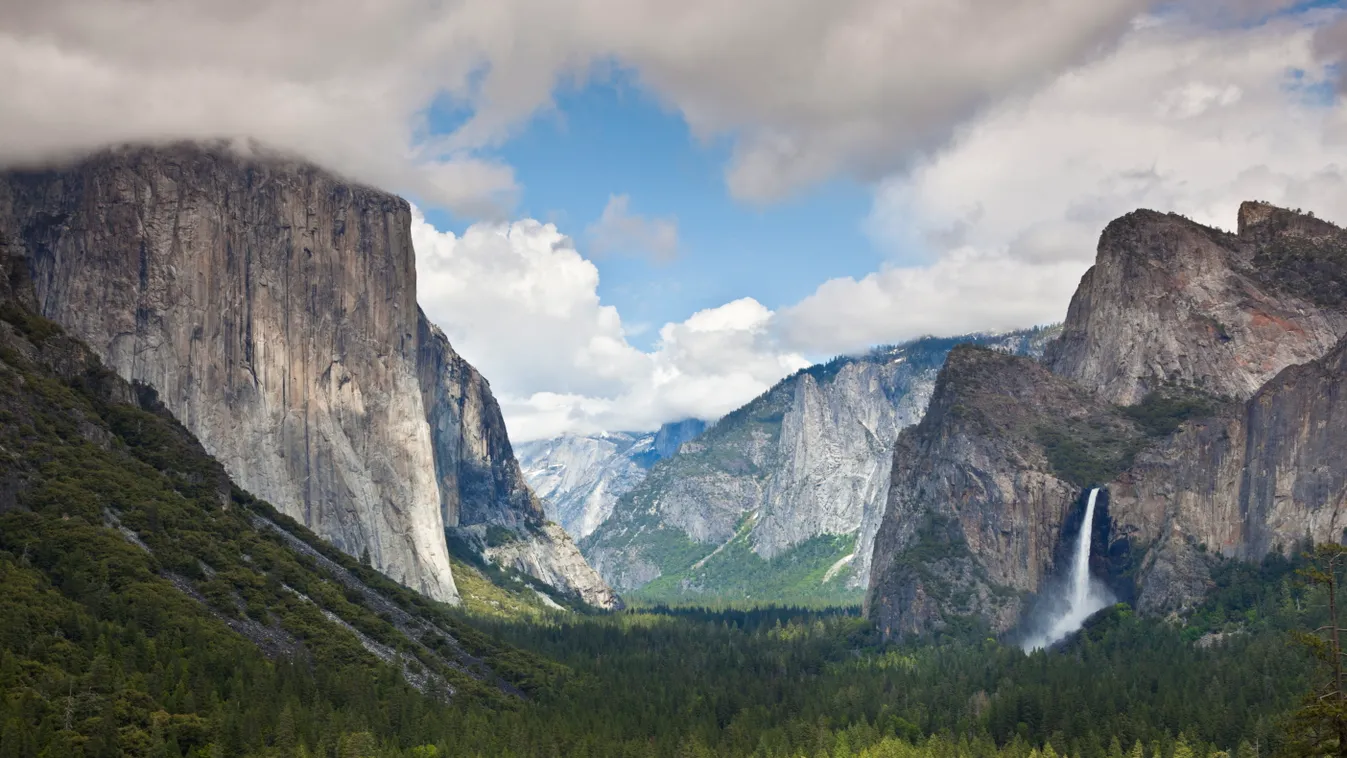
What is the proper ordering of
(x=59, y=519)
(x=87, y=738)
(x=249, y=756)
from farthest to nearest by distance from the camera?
1. (x=59, y=519)
2. (x=249, y=756)
3. (x=87, y=738)

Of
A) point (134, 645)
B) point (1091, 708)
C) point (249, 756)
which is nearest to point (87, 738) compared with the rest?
point (249, 756)

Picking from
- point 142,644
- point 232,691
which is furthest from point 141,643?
point 232,691

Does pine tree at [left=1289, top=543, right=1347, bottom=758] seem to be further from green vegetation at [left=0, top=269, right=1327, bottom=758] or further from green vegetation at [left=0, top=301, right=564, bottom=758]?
green vegetation at [left=0, top=301, right=564, bottom=758]

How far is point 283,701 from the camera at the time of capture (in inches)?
6196

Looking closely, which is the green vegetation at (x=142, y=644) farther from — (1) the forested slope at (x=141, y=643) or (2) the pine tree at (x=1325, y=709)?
(2) the pine tree at (x=1325, y=709)

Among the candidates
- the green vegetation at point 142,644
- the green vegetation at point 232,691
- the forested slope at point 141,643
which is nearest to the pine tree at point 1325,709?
the green vegetation at point 232,691

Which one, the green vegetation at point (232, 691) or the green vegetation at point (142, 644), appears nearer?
the green vegetation at point (142, 644)

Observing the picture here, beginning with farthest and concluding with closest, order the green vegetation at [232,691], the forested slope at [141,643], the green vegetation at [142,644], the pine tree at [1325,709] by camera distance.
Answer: the green vegetation at [232,691] → the forested slope at [141,643] → the green vegetation at [142,644] → the pine tree at [1325,709]

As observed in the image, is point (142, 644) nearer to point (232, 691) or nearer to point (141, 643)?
point (141, 643)

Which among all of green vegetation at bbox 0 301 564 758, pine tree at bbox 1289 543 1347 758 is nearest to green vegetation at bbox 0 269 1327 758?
green vegetation at bbox 0 301 564 758

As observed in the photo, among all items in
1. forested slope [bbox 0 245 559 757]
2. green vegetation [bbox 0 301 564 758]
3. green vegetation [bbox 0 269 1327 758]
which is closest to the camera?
green vegetation [bbox 0 301 564 758]

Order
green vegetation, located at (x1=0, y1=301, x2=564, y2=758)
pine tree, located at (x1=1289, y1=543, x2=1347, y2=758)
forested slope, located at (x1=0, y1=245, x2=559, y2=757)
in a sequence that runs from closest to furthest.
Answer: pine tree, located at (x1=1289, y1=543, x2=1347, y2=758)
green vegetation, located at (x1=0, y1=301, x2=564, y2=758)
forested slope, located at (x1=0, y1=245, x2=559, y2=757)

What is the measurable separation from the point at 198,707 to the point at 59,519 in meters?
45.2

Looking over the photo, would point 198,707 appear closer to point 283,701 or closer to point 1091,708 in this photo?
point 283,701
